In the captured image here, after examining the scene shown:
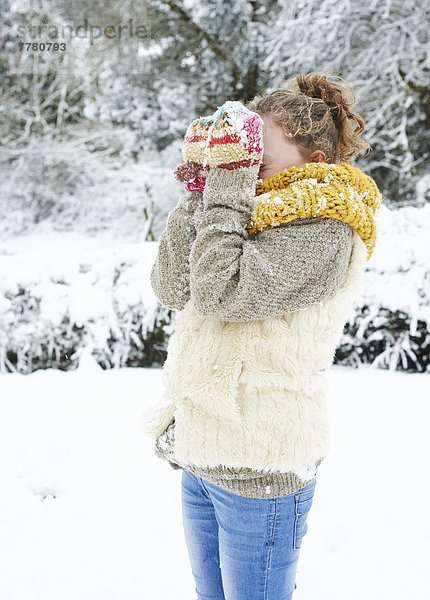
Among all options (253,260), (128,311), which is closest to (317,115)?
(253,260)

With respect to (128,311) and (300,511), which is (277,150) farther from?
(128,311)

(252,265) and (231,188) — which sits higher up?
(231,188)

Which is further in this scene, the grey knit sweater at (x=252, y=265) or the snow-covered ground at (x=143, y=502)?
the snow-covered ground at (x=143, y=502)

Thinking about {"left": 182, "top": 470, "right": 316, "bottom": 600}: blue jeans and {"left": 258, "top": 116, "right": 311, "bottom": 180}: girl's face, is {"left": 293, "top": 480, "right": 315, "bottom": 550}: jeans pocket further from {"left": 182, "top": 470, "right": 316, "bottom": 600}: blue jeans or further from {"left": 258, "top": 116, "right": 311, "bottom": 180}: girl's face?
{"left": 258, "top": 116, "right": 311, "bottom": 180}: girl's face

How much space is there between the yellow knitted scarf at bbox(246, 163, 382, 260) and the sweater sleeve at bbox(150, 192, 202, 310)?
149 millimetres

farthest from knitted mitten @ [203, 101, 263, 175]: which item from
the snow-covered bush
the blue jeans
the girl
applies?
the snow-covered bush

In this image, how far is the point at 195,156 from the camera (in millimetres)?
1141

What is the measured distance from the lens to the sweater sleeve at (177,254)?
1.14 metres

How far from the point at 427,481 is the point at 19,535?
6.98 ft

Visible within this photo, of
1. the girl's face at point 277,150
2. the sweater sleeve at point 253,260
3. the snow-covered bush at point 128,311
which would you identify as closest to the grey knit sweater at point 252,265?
the sweater sleeve at point 253,260

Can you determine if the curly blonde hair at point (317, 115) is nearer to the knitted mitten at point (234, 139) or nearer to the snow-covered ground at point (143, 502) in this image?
the knitted mitten at point (234, 139)

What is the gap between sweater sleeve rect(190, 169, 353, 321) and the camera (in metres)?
1.01

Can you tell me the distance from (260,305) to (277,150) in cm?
39

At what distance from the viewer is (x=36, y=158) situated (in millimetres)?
10375
